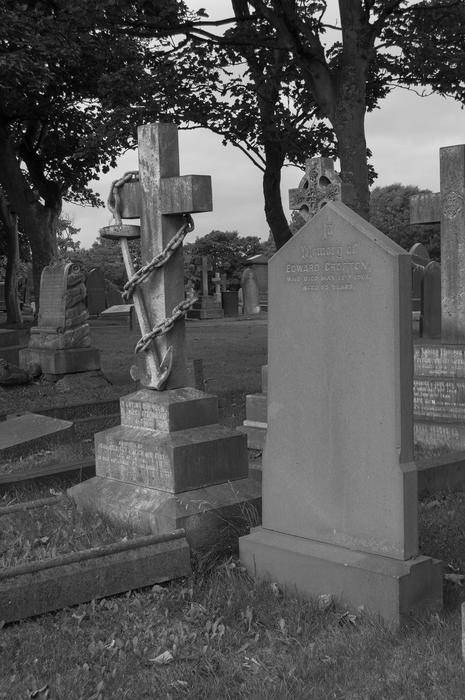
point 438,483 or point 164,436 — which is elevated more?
point 164,436

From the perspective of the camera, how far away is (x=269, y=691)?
3.93 meters

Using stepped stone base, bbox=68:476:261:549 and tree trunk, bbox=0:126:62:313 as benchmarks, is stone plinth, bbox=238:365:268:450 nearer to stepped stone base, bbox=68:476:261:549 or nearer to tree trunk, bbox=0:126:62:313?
stepped stone base, bbox=68:476:261:549

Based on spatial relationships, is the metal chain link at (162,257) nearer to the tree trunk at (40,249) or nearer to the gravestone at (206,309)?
the tree trunk at (40,249)

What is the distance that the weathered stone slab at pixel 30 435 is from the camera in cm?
898

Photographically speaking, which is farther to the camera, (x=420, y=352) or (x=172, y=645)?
(x=420, y=352)

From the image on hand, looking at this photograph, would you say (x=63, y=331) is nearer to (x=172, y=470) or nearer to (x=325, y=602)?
(x=172, y=470)

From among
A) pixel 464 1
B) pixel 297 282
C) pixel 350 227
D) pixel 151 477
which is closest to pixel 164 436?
pixel 151 477

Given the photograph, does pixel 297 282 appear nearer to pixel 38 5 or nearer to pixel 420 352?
pixel 420 352

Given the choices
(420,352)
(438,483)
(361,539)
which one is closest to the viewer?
(361,539)

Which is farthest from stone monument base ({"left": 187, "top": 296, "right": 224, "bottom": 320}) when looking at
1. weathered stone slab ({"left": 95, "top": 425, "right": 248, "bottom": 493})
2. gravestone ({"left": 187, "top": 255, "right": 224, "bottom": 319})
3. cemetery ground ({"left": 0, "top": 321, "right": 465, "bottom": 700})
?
cemetery ground ({"left": 0, "top": 321, "right": 465, "bottom": 700})

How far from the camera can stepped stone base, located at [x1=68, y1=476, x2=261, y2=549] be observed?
582 cm

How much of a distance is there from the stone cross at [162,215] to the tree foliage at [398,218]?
45.7 meters

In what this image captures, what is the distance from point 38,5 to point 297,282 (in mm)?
16615

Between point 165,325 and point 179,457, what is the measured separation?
1.03 metres
